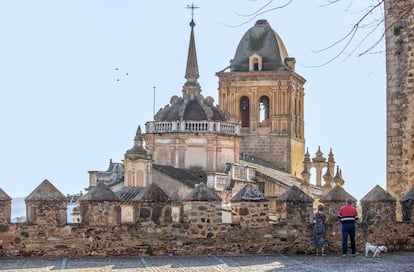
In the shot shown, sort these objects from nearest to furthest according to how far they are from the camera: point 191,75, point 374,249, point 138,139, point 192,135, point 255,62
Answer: point 374,249 < point 138,139 < point 192,135 < point 191,75 < point 255,62

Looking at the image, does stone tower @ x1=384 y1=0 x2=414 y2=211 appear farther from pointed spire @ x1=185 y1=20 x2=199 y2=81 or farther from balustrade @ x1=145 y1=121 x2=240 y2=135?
pointed spire @ x1=185 y1=20 x2=199 y2=81

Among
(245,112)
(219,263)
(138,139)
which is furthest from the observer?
(245,112)

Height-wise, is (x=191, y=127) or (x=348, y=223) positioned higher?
(x=191, y=127)

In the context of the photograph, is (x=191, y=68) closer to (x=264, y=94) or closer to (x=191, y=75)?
(x=191, y=75)

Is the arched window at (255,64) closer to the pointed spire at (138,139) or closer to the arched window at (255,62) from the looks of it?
the arched window at (255,62)

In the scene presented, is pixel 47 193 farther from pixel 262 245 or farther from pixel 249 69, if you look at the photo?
pixel 249 69

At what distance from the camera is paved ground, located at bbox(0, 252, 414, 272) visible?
621 inches

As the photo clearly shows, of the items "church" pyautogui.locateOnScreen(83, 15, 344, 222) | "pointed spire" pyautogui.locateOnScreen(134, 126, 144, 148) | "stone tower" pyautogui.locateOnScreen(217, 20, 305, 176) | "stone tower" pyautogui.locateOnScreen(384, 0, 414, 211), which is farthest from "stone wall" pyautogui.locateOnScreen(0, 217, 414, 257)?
"stone tower" pyautogui.locateOnScreen(217, 20, 305, 176)

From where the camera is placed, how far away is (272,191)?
176 feet

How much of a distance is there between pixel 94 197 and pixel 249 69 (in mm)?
46131

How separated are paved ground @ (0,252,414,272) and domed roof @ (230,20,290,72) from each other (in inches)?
1806

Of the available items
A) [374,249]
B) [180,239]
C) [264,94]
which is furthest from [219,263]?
[264,94]

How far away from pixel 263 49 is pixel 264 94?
2.93 meters

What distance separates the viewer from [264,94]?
63.8 meters
